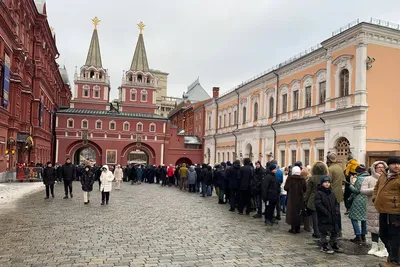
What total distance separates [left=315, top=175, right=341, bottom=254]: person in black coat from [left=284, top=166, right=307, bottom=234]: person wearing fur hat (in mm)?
1736

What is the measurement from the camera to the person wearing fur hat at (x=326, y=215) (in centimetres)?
740

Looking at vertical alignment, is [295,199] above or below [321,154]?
below

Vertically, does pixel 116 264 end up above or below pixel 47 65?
below

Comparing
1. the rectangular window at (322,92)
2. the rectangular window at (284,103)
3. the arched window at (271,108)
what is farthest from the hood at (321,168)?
the arched window at (271,108)

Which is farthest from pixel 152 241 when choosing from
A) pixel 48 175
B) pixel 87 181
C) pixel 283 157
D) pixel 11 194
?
pixel 283 157

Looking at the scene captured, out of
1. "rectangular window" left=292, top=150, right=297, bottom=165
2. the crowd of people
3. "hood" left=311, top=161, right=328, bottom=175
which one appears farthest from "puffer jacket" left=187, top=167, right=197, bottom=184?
"hood" left=311, top=161, right=328, bottom=175

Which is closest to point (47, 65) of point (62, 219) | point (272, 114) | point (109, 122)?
point (109, 122)

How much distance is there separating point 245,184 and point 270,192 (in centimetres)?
216

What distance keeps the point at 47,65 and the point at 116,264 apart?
119 ft

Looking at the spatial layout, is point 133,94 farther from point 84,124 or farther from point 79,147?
point 79,147

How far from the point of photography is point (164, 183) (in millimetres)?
28266

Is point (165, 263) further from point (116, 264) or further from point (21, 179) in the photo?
point (21, 179)

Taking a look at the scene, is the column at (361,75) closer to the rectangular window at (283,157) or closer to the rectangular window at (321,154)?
the rectangular window at (321,154)

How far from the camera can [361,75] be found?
73.3ft
